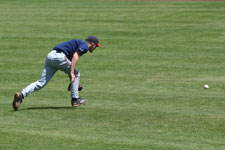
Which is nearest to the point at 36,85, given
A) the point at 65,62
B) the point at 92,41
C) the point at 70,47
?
the point at 65,62

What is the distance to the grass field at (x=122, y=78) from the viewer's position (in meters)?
9.12

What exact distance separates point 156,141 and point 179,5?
70.1ft

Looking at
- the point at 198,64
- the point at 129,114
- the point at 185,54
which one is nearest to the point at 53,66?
the point at 129,114

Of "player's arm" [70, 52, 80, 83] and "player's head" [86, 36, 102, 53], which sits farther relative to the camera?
"player's head" [86, 36, 102, 53]

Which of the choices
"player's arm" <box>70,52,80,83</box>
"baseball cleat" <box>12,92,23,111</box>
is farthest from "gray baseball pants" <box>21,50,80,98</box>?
"player's arm" <box>70,52,80,83</box>

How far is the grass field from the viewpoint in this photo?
9.12 meters

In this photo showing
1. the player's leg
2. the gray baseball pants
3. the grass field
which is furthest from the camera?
the gray baseball pants

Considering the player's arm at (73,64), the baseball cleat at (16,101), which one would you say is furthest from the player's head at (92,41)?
the baseball cleat at (16,101)

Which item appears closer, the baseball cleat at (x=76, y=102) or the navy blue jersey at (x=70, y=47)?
the navy blue jersey at (x=70, y=47)

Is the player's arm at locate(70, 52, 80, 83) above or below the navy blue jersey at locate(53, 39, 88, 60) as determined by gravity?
below

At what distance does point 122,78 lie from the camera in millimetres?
15008

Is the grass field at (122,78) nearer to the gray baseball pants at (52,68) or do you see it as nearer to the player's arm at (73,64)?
the gray baseball pants at (52,68)

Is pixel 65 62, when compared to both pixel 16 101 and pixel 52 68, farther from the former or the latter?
pixel 16 101

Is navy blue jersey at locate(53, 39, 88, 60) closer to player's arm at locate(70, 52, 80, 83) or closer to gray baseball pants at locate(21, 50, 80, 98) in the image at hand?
gray baseball pants at locate(21, 50, 80, 98)
